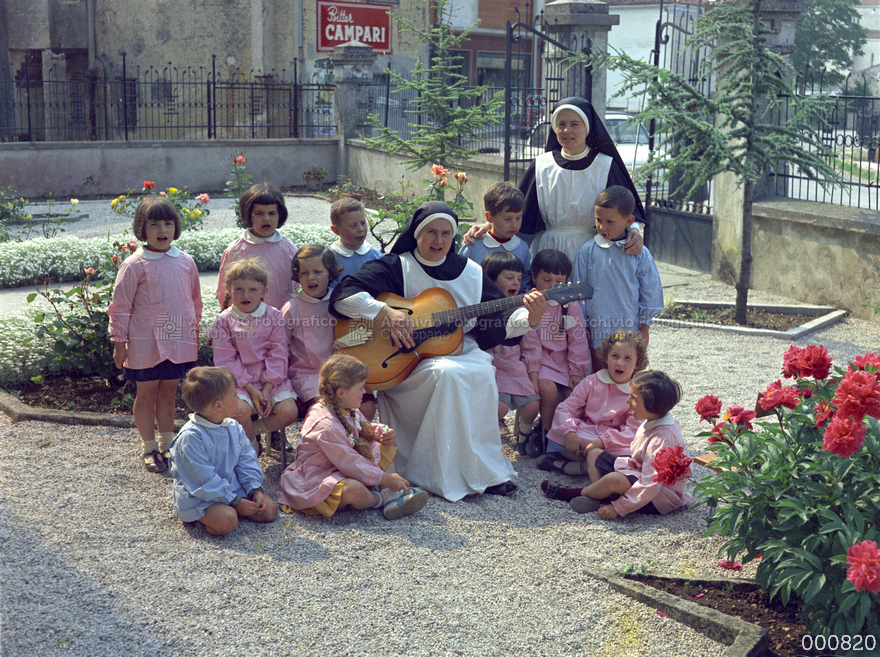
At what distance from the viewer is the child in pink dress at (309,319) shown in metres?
4.91

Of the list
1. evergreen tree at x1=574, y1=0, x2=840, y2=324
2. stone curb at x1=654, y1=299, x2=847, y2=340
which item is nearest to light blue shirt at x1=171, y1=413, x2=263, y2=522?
evergreen tree at x1=574, y1=0, x2=840, y2=324

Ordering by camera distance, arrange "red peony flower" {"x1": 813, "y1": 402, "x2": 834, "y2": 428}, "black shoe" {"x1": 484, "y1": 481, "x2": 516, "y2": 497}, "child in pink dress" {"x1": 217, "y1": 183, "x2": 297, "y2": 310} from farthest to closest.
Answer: "child in pink dress" {"x1": 217, "y1": 183, "x2": 297, "y2": 310} → "black shoe" {"x1": 484, "y1": 481, "x2": 516, "y2": 497} → "red peony flower" {"x1": 813, "y1": 402, "x2": 834, "y2": 428}

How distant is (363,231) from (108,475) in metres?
2.04

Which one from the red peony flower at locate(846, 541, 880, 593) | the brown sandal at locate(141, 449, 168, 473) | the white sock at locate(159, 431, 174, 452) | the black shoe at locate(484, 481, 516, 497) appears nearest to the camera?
the red peony flower at locate(846, 541, 880, 593)

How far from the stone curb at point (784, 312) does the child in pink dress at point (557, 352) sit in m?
3.26

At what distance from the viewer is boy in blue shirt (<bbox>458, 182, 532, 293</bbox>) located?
5184 mm

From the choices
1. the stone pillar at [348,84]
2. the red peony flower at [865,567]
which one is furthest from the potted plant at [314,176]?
the red peony flower at [865,567]

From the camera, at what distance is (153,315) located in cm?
467

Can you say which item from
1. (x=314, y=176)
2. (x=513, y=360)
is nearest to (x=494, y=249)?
(x=513, y=360)

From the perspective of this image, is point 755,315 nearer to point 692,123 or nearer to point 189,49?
point 692,123

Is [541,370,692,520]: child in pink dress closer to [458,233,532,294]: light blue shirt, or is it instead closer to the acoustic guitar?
the acoustic guitar

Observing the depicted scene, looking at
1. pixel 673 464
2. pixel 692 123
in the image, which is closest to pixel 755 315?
pixel 692 123

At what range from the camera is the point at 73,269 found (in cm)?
959

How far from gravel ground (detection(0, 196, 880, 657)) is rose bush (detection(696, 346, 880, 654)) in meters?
0.48
